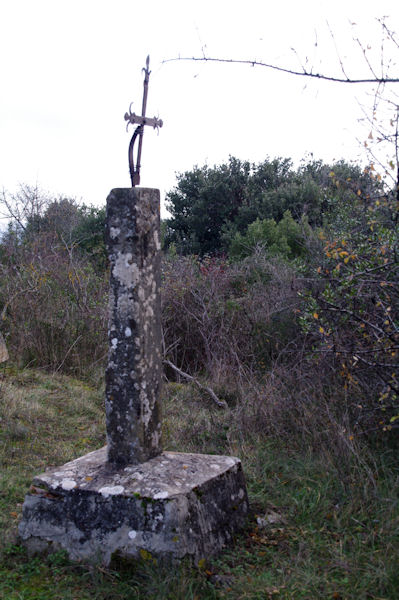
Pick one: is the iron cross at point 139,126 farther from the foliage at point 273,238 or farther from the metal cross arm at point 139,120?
the foliage at point 273,238

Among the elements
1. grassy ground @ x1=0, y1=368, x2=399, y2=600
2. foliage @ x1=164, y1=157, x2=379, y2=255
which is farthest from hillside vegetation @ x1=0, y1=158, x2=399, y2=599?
foliage @ x1=164, y1=157, x2=379, y2=255

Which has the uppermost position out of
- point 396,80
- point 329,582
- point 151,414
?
point 396,80

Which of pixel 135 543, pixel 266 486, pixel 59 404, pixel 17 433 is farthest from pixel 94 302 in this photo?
pixel 135 543

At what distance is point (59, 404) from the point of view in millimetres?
6785

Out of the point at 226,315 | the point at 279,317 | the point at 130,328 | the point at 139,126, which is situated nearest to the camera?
the point at 130,328

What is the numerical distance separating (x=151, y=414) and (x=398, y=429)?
2.22 meters

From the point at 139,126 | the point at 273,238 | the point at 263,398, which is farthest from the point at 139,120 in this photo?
the point at 273,238

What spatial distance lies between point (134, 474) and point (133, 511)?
1.05 ft

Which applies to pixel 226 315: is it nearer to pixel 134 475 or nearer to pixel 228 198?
pixel 134 475

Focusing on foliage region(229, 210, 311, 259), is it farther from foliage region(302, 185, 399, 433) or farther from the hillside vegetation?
foliage region(302, 185, 399, 433)

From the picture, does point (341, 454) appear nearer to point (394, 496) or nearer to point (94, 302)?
point (394, 496)

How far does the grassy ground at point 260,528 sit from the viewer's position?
123 inches

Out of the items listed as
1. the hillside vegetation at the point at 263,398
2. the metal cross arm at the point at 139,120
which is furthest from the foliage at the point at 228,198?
the metal cross arm at the point at 139,120

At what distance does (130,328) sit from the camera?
3756 millimetres
